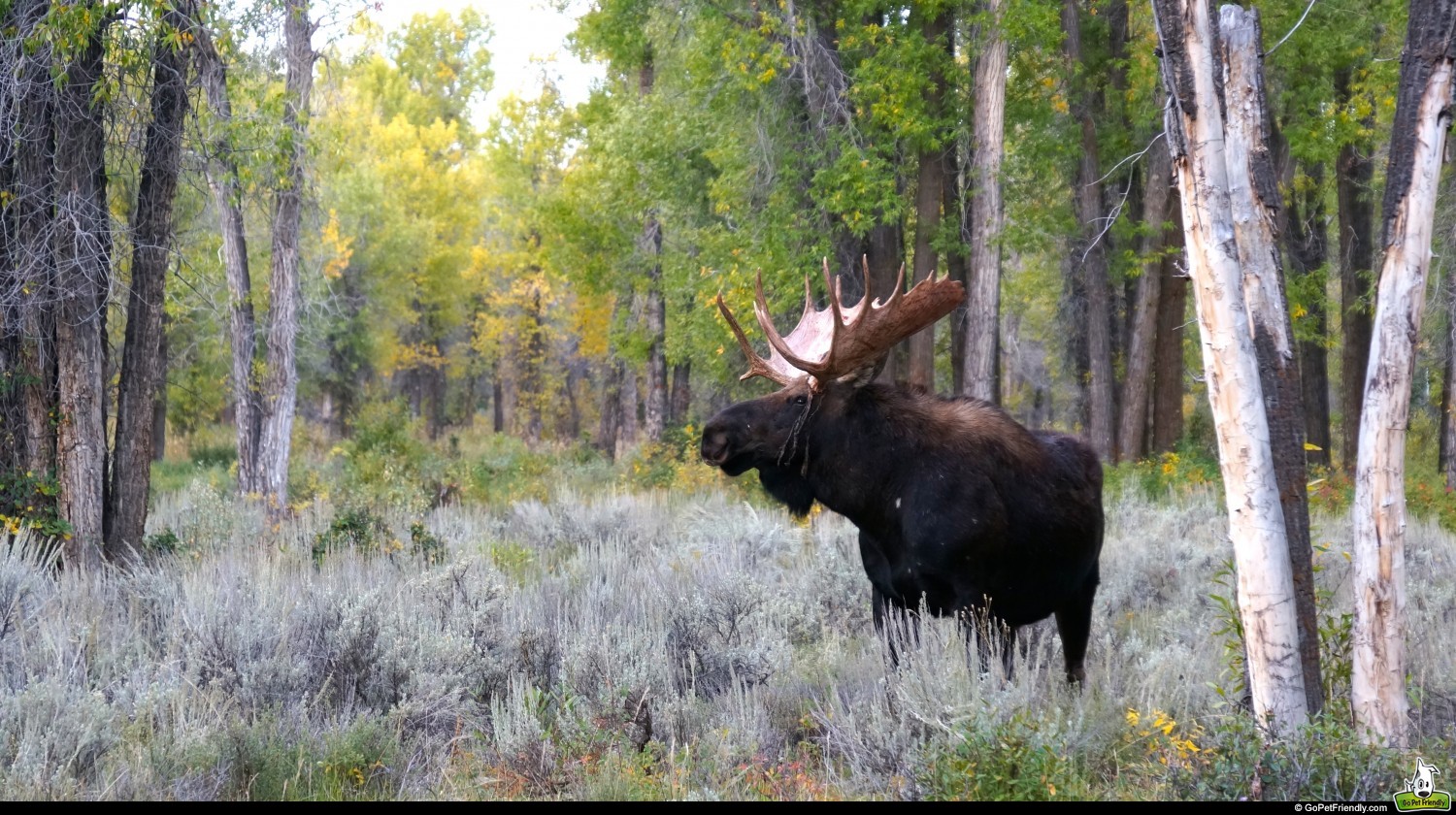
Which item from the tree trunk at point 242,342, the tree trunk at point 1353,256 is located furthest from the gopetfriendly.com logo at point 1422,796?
the tree trunk at point 1353,256

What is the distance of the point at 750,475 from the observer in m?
16.8

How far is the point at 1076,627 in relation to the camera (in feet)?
21.3

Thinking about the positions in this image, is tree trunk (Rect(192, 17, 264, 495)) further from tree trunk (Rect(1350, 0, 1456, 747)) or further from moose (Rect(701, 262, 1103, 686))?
tree trunk (Rect(1350, 0, 1456, 747))

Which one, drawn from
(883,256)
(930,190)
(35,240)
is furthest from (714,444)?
(930,190)

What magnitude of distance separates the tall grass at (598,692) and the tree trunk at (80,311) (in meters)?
0.54

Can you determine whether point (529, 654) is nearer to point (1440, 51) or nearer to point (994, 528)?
point (994, 528)

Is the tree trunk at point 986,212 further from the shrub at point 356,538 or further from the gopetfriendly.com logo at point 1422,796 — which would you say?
the gopetfriendly.com logo at point 1422,796

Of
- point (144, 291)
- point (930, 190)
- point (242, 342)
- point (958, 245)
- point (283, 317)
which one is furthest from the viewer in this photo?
point (958, 245)

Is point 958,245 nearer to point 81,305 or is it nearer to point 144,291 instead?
point 144,291

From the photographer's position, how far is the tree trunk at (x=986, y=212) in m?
15.7

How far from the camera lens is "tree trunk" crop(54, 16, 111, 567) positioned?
8195 millimetres

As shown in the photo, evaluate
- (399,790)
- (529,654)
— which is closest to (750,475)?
(529,654)

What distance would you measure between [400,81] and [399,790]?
40.8m

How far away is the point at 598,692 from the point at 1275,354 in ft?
11.4
